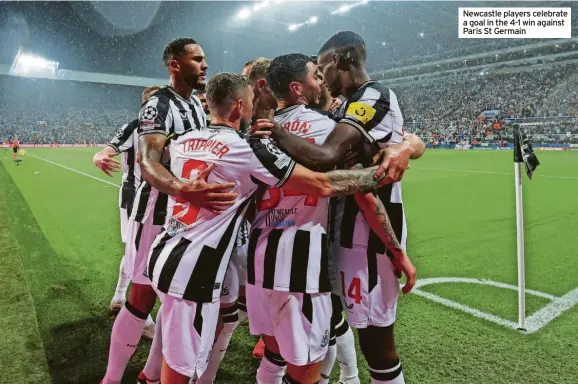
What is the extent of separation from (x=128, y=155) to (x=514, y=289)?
428 centimetres

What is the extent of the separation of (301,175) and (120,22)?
150ft

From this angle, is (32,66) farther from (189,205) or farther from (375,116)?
(375,116)

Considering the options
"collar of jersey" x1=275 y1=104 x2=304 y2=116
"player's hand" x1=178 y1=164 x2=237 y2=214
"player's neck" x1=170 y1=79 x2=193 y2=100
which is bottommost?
"player's hand" x1=178 y1=164 x2=237 y2=214

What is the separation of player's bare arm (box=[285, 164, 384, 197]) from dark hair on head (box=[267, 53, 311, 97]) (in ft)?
1.60

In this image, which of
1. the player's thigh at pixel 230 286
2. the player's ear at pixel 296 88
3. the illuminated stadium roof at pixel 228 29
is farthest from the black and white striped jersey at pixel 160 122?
the illuminated stadium roof at pixel 228 29

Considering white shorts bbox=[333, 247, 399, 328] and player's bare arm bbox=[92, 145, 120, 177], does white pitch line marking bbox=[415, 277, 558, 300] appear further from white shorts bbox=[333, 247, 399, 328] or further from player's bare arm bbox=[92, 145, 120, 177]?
player's bare arm bbox=[92, 145, 120, 177]

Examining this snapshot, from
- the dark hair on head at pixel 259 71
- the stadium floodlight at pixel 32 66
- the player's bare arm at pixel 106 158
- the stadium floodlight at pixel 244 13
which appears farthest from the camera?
the stadium floodlight at pixel 32 66

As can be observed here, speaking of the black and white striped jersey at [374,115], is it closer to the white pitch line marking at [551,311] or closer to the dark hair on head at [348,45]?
the dark hair on head at [348,45]

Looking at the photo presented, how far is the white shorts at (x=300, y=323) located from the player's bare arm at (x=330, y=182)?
518mm

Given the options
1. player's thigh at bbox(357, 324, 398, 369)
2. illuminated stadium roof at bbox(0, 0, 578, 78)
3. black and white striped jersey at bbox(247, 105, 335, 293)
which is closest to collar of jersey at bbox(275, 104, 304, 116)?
black and white striped jersey at bbox(247, 105, 335, 293)

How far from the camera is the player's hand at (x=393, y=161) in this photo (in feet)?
7.06

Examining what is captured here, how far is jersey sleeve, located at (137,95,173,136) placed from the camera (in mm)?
2828

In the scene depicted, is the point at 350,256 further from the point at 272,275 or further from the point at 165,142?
the point at 165,142

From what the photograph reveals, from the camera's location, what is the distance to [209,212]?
6.92 ft
